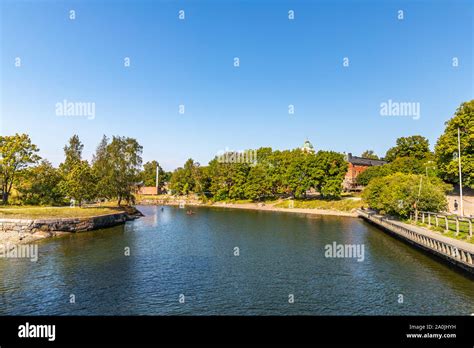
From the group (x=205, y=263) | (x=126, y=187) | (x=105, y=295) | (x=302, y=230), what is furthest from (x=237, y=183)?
(x=105, y=295)

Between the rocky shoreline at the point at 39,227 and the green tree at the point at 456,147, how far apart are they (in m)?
74.5

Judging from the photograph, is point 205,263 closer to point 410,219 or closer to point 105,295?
point 105,295

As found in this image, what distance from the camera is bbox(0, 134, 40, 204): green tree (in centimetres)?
5716

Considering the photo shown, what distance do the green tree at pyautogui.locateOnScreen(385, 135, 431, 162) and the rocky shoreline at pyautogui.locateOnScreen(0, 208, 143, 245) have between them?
11878cm

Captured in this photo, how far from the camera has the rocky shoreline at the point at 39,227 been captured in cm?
4159

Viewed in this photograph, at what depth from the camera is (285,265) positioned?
1219 inches

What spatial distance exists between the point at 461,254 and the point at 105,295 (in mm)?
31910

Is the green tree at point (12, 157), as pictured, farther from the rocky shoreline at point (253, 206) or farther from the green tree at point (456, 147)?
the green tree at point (456, 147)

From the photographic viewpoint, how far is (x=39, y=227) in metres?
44.6

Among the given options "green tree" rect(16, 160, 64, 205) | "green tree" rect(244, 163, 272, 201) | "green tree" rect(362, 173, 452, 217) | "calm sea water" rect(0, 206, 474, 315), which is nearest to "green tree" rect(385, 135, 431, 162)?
"green tree" rect(244, 163, 272, 201)

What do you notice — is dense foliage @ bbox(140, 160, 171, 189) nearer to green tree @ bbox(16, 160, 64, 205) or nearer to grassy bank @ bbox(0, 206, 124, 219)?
green tree @ bbox(16, 160, 64, 205)
